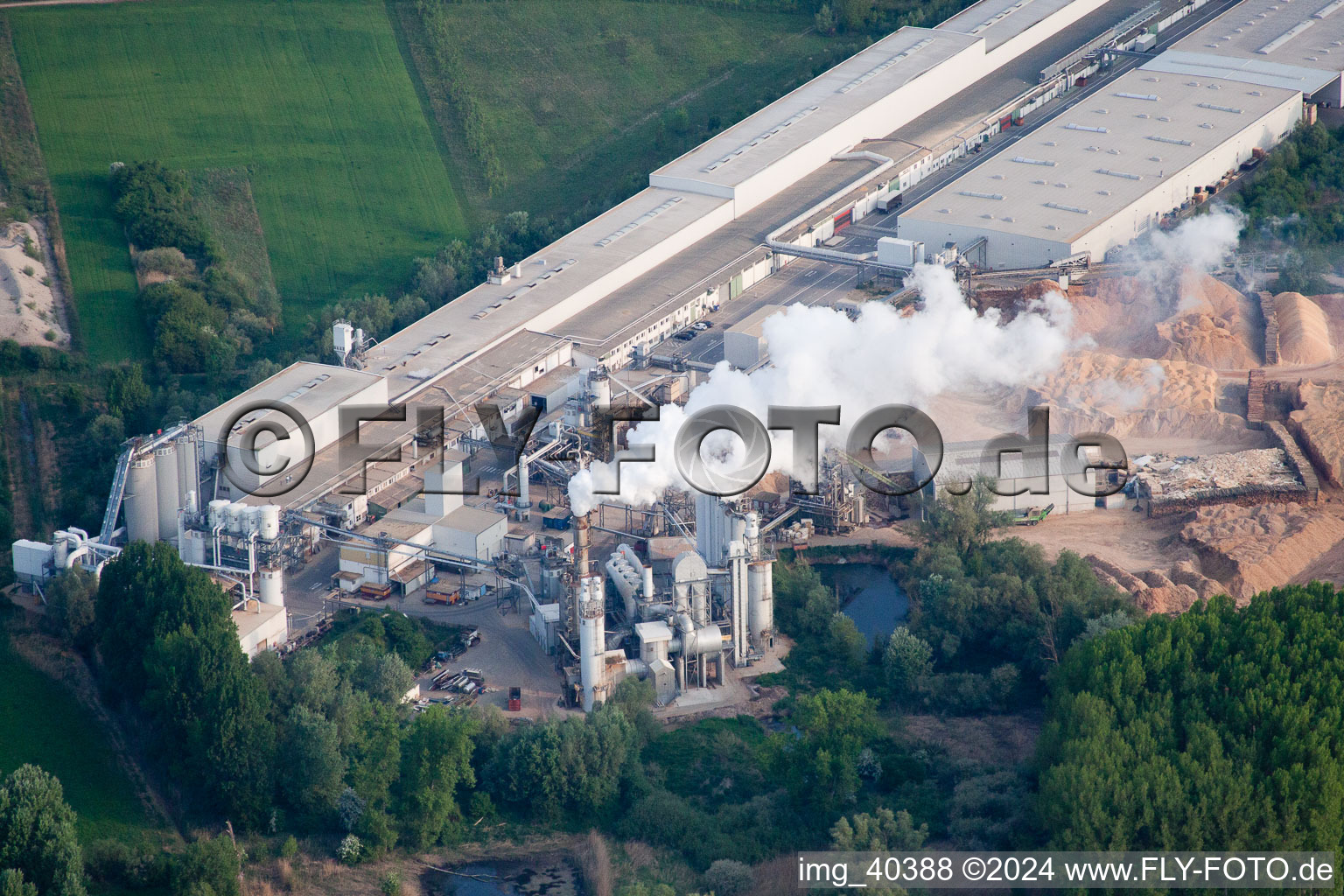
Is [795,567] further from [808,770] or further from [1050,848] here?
[1050,848]

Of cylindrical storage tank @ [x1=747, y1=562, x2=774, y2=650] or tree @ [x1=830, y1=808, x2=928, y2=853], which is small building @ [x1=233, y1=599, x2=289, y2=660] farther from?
tree @ [x1=830, y1=808, x2=928, y2=853]

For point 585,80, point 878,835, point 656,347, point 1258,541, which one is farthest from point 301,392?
point 585,80

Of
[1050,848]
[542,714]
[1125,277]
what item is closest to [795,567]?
[542,714]

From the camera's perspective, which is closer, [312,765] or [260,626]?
[312,765]

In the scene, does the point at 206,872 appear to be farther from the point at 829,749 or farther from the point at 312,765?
the point at 829,749

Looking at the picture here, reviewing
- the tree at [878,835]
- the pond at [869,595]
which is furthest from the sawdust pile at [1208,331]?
the tree at [878,835]

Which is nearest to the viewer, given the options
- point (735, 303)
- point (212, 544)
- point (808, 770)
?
point (808, 770)
